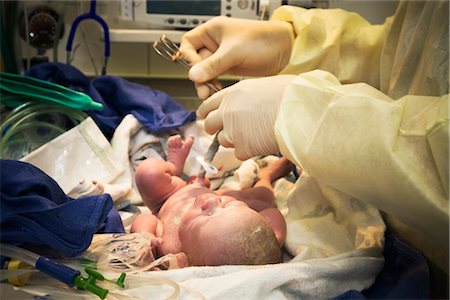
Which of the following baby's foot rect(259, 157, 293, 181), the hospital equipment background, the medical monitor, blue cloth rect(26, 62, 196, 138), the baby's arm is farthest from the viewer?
the hospital equipment background

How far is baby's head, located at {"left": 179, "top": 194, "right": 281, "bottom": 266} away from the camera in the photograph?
89 centimetres

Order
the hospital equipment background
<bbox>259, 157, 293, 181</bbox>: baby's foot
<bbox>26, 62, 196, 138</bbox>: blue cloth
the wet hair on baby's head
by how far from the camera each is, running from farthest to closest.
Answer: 1. the hospital equipment background
2. <bbox>26, 62, 196, 138</bbox>: blue cloth
3. <bbox>259, 157, 293, 181</bbox>: baby's foot
4. the wet hair on baby's head

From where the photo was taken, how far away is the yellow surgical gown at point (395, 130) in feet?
2.03

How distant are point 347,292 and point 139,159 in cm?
78

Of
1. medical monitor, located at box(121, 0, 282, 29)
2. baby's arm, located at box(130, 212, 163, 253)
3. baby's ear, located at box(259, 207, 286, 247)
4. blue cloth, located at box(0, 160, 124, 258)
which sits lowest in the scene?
baby's arm, located at box(130, 212, 163, 253)

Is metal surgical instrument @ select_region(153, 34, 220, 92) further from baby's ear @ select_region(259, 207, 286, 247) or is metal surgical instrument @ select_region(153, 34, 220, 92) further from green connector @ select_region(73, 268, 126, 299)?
green connector @ select_region(73, 268, 126, 299)

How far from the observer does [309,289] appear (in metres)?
0.76

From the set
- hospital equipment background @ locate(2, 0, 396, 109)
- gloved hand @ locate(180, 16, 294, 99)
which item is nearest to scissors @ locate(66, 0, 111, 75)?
hospital equipment background @ locate(2, 0, 396, 109)

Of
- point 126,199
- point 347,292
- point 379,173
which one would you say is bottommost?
point 126,199

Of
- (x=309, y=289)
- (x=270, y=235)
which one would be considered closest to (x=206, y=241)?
(x=270, y=235)

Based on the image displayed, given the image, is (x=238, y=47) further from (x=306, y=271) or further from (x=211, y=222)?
(x=306, y=271)

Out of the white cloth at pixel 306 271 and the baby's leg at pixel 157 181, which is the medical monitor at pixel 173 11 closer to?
the baby's leg at pixel 157 181

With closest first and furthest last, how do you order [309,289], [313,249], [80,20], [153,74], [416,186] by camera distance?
[416,186], [309,289], [313,249], [80,20], [153,74]

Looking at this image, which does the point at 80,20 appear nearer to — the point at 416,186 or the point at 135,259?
the point at 135,259
